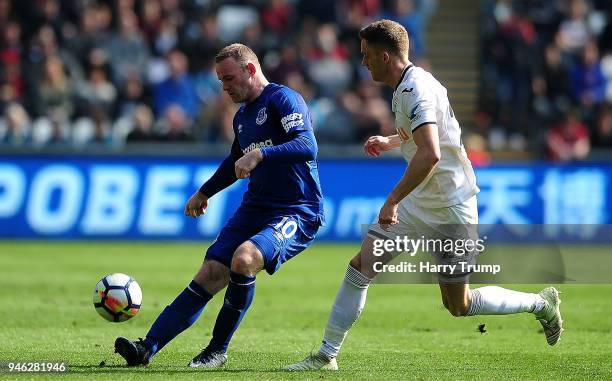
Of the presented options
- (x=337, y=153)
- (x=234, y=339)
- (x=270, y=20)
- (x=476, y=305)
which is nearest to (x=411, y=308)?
(x=234, y=339)

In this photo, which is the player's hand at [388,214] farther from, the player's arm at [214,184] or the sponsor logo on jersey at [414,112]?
the player's arm at [214,184]

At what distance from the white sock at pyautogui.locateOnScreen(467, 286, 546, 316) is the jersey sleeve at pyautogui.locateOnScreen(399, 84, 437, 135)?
52.3 inches

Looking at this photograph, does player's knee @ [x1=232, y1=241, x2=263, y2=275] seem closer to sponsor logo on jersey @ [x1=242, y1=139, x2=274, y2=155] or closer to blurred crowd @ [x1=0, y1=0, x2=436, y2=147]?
sponsor logo on jersey @ [x1=242, y1=139, x2=274, y2=155]

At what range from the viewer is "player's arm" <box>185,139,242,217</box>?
8703 mm

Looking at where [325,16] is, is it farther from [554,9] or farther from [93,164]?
[93,164]

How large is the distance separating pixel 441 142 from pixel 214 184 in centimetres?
184

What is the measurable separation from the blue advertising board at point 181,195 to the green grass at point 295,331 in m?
2.57

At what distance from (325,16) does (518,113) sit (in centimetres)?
433

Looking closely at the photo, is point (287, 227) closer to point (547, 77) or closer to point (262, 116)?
point (262, 116)

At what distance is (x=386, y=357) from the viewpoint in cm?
885

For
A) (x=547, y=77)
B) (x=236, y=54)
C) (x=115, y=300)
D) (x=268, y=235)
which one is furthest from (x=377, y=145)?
(x=547, y=77)

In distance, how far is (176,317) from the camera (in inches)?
324

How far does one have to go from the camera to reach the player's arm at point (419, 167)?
7.43 m

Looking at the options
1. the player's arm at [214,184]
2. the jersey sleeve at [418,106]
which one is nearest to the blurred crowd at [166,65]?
the player's arm at [214,184]
